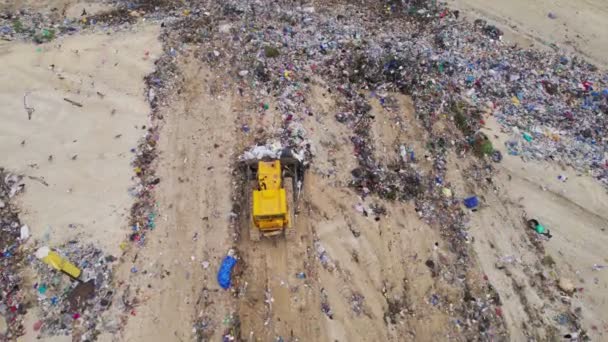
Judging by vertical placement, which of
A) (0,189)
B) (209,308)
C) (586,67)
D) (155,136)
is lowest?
(209,308)

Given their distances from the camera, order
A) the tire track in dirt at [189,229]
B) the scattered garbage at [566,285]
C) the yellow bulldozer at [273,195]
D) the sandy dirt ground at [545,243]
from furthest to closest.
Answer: the scattered garbage at [566,285], the sandy dirt ground at [545,243], the yellow bulldozer at [273,195], the tire track in dirt at [189,229]

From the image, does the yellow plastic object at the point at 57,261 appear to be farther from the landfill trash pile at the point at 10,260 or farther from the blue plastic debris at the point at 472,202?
the blue plastic debris at the point at 472,202

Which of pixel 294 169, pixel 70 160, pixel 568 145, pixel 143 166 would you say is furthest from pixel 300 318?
pixel 568 145

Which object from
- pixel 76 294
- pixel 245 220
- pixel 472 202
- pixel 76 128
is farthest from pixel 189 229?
pixel 472 202

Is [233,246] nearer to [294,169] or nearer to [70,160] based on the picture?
[294,169]

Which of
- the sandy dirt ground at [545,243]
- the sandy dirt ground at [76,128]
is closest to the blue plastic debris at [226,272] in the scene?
the sandy dirt ground at [76,128]

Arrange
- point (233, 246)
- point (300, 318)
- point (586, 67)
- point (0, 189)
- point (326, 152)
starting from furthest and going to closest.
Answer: point (586, 67)
point (326, 152)
point (0, 189)
point (233, 246)
point (300, 318)

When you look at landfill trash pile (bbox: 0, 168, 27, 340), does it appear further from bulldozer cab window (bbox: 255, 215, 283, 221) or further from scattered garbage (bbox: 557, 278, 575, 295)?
scattered garbage (bbox: 557, 278, 575, 295)
